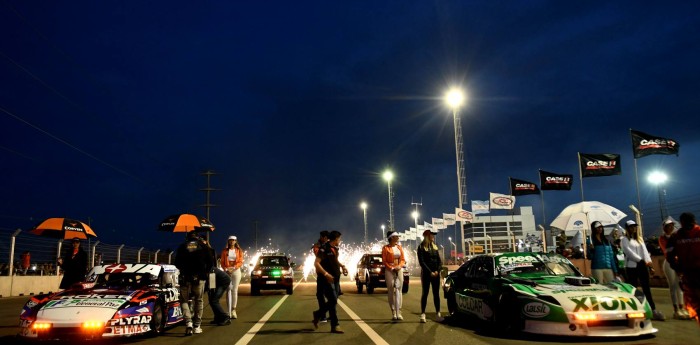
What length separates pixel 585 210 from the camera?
25938mm

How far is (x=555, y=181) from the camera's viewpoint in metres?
32.4

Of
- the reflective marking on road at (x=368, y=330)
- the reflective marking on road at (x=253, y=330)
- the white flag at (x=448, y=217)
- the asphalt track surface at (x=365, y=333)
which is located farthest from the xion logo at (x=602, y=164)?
the reflective marking on road at (x=253, y=330)

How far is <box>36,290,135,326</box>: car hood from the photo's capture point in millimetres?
7441

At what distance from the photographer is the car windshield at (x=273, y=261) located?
2066 centimetres

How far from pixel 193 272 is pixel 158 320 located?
0.99 metres

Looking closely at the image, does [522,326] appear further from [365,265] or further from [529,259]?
[365,265]

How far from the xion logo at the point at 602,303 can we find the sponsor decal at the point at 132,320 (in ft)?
20.2

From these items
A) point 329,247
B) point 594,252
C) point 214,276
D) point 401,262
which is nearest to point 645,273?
point 594,252

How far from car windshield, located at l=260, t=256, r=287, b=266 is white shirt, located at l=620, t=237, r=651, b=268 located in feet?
43.2

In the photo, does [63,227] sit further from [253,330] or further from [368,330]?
[368,330]

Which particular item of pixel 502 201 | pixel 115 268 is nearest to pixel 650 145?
pixel 502 201

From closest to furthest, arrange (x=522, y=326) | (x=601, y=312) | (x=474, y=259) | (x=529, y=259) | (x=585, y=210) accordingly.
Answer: (x=601, y=312), (x=522, y=326), (x=529, y=259), (x=474, y=259), (x=585, y=210)

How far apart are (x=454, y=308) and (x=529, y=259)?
6.05 feet

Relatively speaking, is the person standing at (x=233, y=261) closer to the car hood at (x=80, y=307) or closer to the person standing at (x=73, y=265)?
the person standing at (x=73, y=265)
